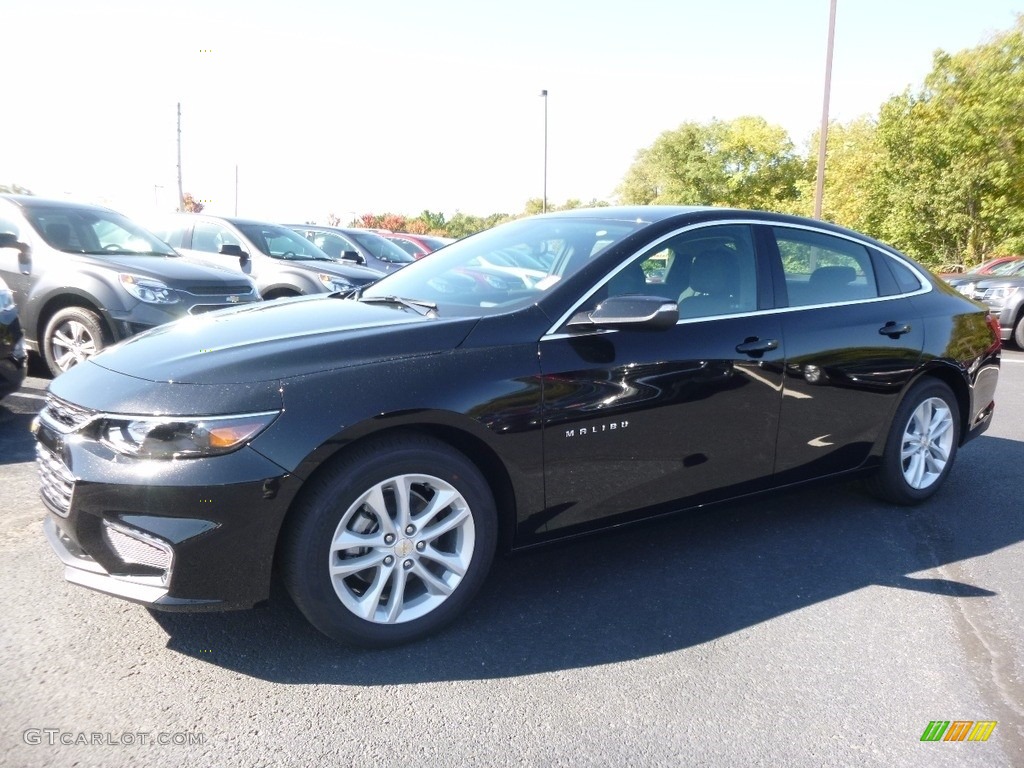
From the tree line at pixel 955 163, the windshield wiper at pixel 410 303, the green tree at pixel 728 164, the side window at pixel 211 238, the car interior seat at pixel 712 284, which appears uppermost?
the green tree at pixel 728 164

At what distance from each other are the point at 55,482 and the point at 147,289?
417 cm

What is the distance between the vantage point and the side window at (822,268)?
418 cm

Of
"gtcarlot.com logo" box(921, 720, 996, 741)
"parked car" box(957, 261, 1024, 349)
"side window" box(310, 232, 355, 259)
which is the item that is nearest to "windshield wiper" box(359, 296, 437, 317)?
"gtcarlot.com logo" box(921, 720, 996, 741)

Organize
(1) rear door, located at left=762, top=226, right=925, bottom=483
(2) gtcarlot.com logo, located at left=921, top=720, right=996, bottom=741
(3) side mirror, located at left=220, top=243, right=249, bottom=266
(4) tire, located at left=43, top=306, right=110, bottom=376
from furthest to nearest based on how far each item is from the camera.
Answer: (3) side mirror, located at left=220, top=243, right=249, bottom=266 → (4) tire, located at left=43, top=306, right=110, bottom=376 → (1) rear door, located at left=762, top=226, right=925, bottom=483 → (2) gtcarlot.com logo, located at left=921, top=720, right=996, bottom=741

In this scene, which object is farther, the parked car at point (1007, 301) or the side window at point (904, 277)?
the parked car at point (1007, 301)

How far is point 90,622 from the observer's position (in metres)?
3.12

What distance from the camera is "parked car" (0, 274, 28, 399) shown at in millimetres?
5645

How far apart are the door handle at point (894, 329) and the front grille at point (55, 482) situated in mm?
3712

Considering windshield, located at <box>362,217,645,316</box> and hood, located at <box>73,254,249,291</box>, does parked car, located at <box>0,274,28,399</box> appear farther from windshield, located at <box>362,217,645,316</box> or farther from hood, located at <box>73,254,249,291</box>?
windshield, located at <box>362,217,645,316</box>

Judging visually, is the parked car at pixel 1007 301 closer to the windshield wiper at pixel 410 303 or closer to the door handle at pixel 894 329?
the door handle at pixel 894 329

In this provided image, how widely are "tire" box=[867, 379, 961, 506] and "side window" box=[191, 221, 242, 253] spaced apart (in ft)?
25.8

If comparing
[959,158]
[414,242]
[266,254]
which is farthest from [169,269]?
[959,158]

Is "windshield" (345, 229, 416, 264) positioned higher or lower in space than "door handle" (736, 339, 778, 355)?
higher

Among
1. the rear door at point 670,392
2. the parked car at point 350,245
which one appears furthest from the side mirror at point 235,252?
the rear door at point 670,392
